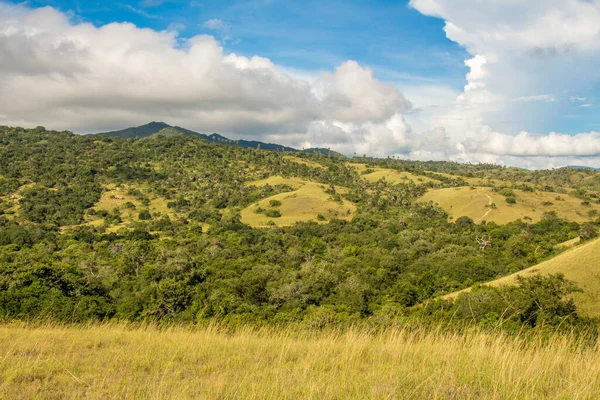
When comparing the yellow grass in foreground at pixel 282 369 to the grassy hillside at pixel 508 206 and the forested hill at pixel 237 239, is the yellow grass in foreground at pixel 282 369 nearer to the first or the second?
the forested hill at pixel 237 239

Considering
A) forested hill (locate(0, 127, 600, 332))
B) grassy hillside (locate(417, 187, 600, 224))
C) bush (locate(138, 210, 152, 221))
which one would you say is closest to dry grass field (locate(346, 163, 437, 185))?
forested hill (locate(0, 127, 600, 332))

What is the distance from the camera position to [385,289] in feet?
146

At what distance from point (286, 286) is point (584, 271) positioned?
30157 millimetres

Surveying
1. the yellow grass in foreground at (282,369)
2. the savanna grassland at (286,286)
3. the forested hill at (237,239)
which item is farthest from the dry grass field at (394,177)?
the yellow grass in foreground at (282,369)

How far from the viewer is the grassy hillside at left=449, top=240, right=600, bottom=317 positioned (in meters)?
30.9

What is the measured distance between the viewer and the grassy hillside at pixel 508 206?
343 ft

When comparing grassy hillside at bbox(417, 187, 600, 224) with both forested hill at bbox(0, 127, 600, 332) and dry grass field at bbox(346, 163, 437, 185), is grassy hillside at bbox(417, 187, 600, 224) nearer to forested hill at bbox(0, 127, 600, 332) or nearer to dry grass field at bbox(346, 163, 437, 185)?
forested hill at bbox(0, 127, 600, 332)

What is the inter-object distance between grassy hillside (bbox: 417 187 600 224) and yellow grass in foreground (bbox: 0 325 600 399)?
114m

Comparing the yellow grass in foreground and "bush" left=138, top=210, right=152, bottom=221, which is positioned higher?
the yellow grass in foreground

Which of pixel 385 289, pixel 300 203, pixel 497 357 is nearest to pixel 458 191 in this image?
pixel 300 203

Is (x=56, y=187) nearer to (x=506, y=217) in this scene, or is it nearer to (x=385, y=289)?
(x=385, y=289)

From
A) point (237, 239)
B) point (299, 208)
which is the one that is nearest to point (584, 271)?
point (237, 239)

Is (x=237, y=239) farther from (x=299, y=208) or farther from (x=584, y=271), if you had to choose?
(x=584, y=271)

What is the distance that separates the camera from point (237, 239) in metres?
82.2
